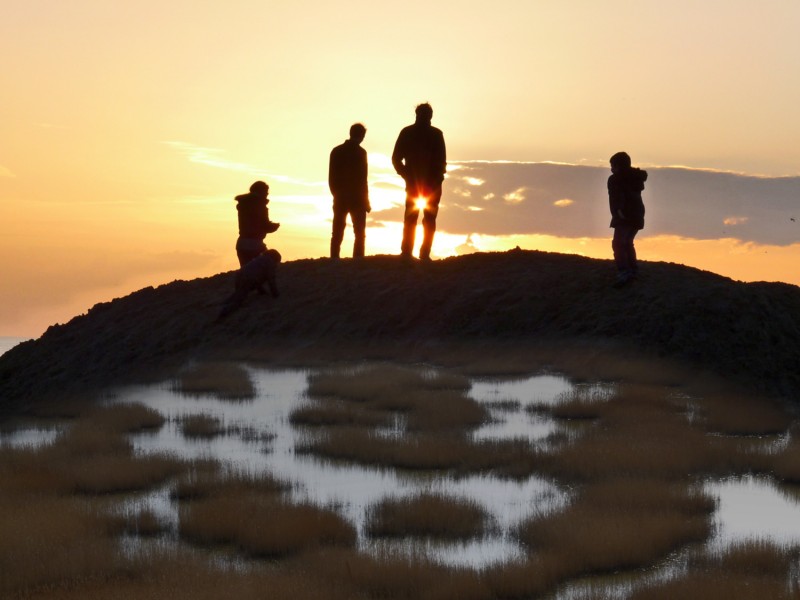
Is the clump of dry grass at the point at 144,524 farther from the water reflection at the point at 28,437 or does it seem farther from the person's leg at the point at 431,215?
the person's leg at the point at 431,215

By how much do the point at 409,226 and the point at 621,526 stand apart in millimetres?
12089

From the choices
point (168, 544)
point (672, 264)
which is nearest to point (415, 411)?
point (168, 544)

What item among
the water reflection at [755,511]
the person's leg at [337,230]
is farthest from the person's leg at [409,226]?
the water reflection at [755,511]

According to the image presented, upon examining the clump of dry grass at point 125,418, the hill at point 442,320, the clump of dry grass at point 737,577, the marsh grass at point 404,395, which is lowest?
the clump of dry grass at point 737,577

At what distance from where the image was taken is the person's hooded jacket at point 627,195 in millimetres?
17312

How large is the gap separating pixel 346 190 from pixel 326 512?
40.4ft

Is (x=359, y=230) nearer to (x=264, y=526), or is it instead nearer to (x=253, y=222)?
(x=253, y=222)

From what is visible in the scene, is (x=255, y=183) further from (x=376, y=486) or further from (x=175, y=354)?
(x=376, y=486)

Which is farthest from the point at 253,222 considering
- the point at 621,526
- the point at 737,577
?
the point at 737,577

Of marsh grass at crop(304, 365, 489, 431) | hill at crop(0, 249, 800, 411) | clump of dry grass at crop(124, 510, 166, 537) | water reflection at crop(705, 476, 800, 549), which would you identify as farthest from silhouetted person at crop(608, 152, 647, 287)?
clump of dry grass at crop(124, 510, 166, 537)

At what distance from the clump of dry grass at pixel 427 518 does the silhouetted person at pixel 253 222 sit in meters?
11.3

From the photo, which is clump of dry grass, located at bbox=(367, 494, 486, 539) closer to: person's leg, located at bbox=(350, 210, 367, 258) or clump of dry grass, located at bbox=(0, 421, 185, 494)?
clump of dry grass, located at bbox=(0, 421, 185, 494)

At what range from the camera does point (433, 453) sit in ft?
35.6

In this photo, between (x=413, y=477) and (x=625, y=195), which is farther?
(x=625, y=195)
